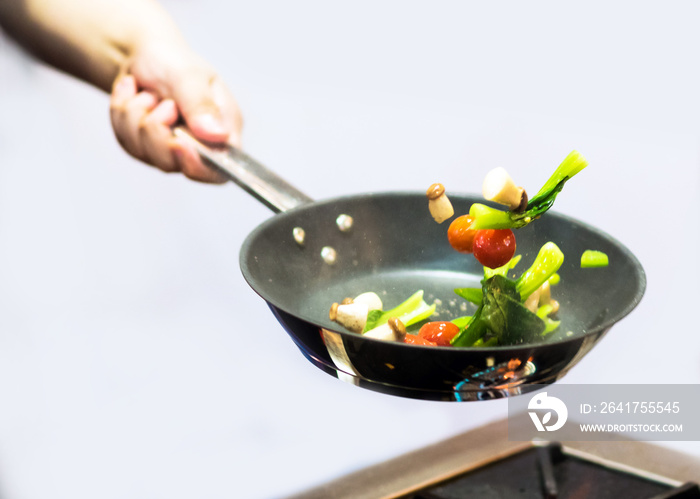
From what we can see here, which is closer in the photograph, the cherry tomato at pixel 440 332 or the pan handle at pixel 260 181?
the cherry tomato at pixel 440 332

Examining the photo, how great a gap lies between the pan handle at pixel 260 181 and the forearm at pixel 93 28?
37 centimetres

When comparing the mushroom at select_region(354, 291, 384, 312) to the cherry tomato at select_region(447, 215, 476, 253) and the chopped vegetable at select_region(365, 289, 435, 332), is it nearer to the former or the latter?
the chopped vegetable at select_region(365, 289, 435, 332)

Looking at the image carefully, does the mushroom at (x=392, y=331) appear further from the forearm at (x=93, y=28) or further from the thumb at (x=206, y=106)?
the forearm at (x=93, y=28)

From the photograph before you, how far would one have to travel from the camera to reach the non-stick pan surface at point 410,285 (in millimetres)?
535

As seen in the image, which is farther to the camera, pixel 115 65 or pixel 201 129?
pixel 115 65

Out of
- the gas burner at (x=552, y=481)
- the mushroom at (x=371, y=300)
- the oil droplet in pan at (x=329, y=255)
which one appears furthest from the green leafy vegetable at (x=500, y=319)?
the gas burner at (x=552, y=481)

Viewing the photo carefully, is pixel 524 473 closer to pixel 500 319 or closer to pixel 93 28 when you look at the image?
pixel 500 319

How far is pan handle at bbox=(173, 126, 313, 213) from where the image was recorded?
76 centimetres

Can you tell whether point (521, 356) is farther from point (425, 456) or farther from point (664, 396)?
point (664, 396)

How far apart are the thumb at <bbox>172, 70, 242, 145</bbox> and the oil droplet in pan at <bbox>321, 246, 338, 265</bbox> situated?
8.5 inches

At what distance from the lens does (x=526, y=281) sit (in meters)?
0.65

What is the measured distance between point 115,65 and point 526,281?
2.57 ft

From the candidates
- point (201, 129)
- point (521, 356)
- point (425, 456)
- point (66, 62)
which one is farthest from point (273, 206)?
point (66, 62)

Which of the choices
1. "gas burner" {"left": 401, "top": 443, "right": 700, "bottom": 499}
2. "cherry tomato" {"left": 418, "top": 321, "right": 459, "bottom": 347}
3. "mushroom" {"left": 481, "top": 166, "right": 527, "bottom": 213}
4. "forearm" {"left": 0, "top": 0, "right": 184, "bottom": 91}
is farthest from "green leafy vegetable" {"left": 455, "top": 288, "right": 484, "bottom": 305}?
→ "forearm" {"left": 0, "top": 0, "right": 184, "bottom": 91}
